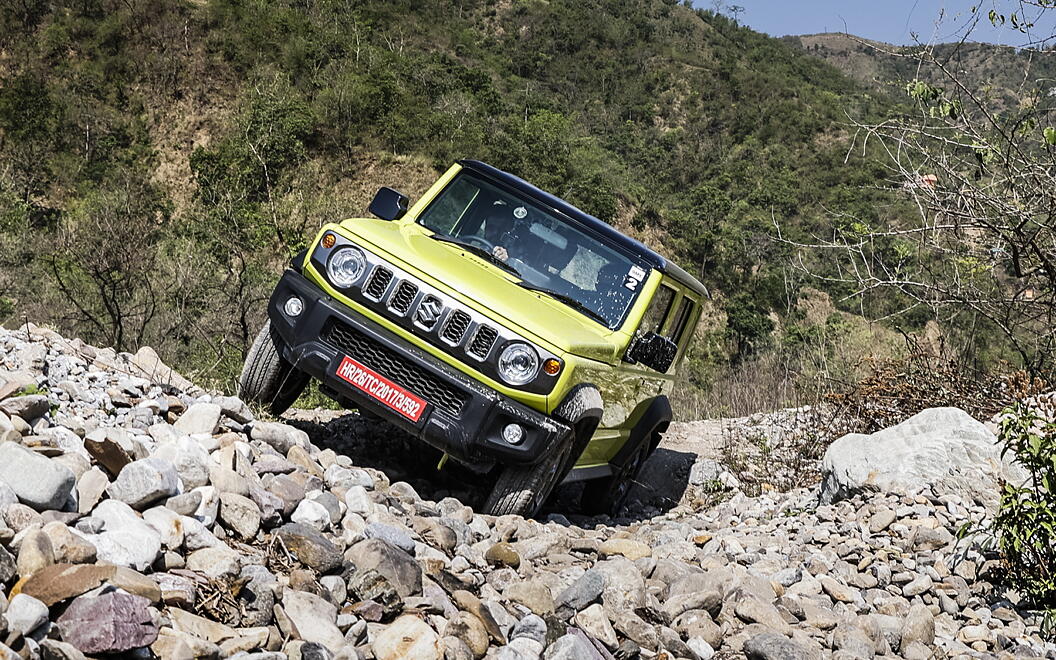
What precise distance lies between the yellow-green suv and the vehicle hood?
0.01m

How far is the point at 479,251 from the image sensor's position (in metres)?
6.45

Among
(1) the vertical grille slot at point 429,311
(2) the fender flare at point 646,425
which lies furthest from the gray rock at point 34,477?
(2) the fender flare at point 646,425

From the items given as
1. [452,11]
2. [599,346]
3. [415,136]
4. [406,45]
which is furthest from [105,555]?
[452,11]

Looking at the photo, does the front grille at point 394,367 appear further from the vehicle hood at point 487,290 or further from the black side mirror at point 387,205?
the black side mirror at point 387,205

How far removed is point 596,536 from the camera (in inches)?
251

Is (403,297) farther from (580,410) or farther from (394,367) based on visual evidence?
(580,410)

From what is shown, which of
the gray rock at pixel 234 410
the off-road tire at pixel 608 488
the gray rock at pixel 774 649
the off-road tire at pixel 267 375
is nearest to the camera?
the gray rock at pixel 774 649

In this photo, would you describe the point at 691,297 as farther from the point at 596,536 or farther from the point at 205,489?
the point at 205,489

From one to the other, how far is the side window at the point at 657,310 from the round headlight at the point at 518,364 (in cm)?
133

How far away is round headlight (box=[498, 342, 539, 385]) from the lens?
17.9 feet

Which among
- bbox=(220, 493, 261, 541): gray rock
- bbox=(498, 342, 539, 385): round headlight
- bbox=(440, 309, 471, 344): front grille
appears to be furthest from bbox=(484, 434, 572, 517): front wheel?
bbox=(220, 493, 261, 541): gray rock

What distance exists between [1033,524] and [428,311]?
365 cm

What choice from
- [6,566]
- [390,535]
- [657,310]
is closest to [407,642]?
[390,535]

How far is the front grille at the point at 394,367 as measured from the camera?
5543 mm
